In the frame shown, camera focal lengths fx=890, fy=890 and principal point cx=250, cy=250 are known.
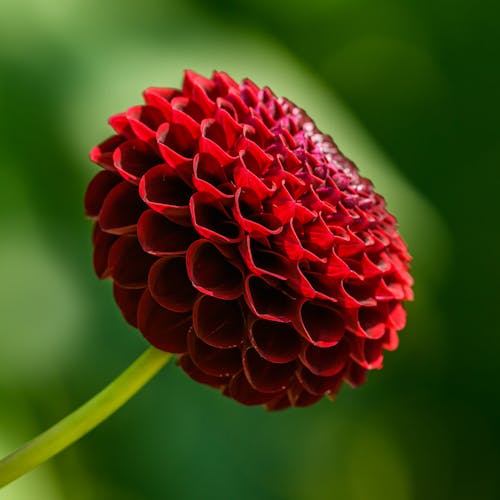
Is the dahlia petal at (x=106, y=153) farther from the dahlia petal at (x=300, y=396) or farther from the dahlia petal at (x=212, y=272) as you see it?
the dahlia petal at (x=300, y=396)

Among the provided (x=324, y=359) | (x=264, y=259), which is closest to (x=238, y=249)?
(x=264, y=259)

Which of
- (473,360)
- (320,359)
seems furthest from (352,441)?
(320,359)

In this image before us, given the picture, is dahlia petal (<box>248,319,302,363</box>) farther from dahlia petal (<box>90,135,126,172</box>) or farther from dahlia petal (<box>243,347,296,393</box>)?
dahlia petal (<box>90,135,126,172</box>)

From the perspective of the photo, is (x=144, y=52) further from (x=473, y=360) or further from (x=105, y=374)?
(x=473, y=360)

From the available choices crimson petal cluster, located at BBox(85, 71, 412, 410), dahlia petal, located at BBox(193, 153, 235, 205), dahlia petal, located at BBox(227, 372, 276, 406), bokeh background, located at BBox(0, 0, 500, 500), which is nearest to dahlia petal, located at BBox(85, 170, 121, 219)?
crimson petal cluster, located at BBox(85, 71, 412, 410)

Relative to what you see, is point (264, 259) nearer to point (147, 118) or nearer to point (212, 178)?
point (212, 178)

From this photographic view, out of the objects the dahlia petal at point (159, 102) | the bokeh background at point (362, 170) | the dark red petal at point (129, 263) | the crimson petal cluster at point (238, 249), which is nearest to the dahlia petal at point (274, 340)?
the crimson petal cluster at point (238, 249)
